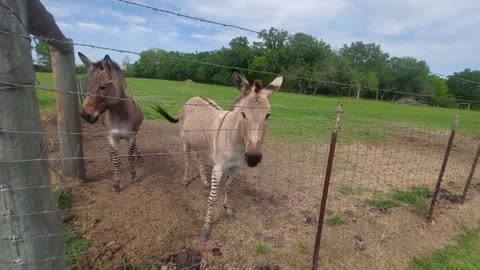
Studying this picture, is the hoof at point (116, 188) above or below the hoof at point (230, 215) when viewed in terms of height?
above

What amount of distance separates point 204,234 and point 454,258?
323cm

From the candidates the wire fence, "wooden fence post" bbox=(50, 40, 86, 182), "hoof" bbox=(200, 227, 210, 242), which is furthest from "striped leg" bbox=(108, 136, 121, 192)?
"hoof" bbox=(200, 227, 210, 242)

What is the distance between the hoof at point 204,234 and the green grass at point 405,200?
117 inches

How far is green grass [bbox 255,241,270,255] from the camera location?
345cm

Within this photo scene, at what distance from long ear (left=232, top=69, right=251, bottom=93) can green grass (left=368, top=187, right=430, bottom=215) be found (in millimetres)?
3275

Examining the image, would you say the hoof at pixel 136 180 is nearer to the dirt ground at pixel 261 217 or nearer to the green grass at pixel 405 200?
the dirt ground at pixel 261 217

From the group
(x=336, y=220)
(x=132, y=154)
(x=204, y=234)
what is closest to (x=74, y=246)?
(x=204, y=234)

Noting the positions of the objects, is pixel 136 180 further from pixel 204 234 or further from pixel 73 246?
pixel 204 234

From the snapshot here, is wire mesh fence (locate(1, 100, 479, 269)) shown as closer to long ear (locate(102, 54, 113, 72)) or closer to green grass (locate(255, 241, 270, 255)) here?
green grass (locate(255, 241, 270, 255))

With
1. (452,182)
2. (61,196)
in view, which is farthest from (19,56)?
(452,182)

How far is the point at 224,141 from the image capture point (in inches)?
147

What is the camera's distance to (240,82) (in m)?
3.23

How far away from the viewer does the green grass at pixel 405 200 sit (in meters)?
4.85

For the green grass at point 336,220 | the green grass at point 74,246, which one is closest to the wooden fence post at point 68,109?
the green grass at point 74,246
